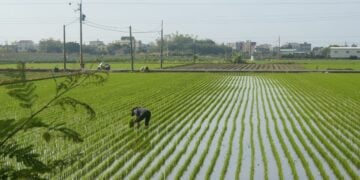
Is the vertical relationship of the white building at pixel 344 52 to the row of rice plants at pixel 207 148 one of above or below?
above

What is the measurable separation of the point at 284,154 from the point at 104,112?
24.3ft

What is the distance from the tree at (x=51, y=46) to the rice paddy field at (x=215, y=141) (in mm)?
89945

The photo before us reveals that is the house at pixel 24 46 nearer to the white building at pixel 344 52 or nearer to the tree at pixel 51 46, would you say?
the tree at pixel 51 46

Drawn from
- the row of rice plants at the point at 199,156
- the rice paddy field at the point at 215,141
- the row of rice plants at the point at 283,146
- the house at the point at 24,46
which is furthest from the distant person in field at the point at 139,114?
the house at the point at 24,46

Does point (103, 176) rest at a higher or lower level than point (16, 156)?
lower

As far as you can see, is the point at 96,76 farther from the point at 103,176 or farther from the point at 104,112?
the point at 104,112

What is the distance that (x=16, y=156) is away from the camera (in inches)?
80.3

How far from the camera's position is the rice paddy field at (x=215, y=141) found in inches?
320

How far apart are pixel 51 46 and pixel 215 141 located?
104 metres

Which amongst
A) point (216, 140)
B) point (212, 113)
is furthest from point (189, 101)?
point (216, 140)

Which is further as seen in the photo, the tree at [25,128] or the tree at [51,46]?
the tree at [51,46]

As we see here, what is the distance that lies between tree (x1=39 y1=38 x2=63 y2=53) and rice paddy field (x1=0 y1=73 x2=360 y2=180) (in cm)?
8995

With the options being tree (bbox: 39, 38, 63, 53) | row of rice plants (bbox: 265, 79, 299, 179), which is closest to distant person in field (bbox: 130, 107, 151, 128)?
row of rice plants (bbox: 265, 79, 299, 179)

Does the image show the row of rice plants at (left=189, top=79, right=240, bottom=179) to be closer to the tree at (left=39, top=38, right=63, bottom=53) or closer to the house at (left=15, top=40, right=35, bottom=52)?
the house at (left=15, top=40, right=35, bottom=52)
